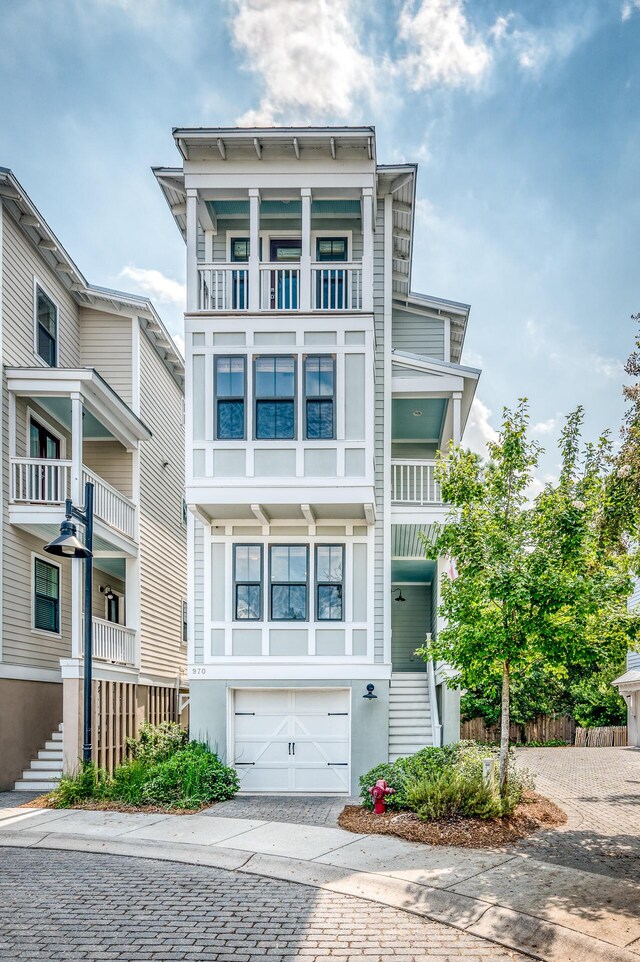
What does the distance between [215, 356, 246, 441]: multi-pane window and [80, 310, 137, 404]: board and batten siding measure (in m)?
5.94

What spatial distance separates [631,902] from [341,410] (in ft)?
30.5

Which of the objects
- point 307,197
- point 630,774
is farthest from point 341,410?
point 630,774

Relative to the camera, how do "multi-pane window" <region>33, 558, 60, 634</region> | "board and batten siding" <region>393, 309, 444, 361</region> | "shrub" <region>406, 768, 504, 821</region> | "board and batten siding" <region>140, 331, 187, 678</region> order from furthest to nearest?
"board and batten siding" <region>140, 331, 187, 678</region> < "board and batten siding" <region>393, 309, 444, 361</region> < "multi-pane window" <region>33, 558, 60, 634</region> < "shrub" <region>406, 768, 504, 821</region>

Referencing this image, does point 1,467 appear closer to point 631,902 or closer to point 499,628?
point 499,628

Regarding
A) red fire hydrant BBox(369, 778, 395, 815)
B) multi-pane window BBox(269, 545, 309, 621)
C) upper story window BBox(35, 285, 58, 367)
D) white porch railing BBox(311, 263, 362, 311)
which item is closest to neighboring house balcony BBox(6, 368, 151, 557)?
upper story window BBox(35, 285, 58, 367)

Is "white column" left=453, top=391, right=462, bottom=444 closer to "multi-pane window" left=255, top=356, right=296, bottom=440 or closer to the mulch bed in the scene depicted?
"multi-pane window" left=255, top=356, right=296, bottom=440

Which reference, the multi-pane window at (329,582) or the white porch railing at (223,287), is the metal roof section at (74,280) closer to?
the white porch railing at (223,287)

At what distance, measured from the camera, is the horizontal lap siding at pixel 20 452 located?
15625 millimetres

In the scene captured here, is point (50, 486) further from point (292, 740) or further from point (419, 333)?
point (419, 333)

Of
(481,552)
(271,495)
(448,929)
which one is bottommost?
(448,929)

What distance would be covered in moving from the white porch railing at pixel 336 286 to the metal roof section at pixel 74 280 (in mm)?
5490

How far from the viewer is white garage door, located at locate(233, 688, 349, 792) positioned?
15.3m

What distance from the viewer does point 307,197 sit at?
15.3m

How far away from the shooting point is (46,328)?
18.3 metres
